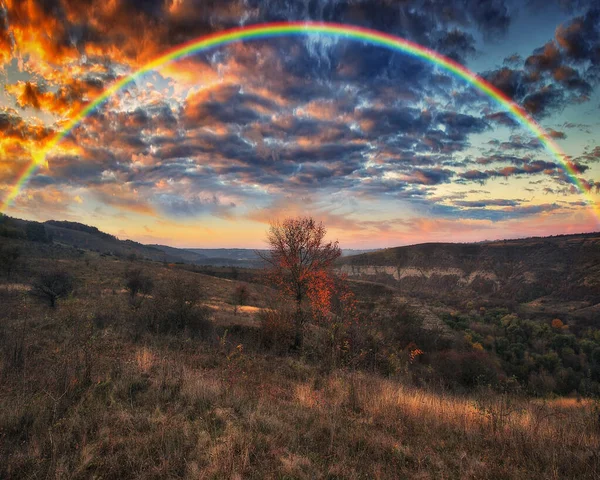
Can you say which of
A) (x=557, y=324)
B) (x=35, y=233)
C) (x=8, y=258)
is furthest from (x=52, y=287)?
(x=35, y=233)

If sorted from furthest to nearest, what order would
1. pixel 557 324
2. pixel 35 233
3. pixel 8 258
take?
pixel 35 233
pixel 557 324
pixel 8 258

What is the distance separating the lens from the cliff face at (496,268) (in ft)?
284

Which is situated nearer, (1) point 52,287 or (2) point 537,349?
(1) point 52,287

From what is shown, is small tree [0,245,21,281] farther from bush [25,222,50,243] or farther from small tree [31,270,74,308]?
bush [25,222,50,243]

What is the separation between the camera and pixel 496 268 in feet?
346

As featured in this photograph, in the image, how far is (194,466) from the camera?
4.25 metres

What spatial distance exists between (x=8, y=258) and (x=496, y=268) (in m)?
127

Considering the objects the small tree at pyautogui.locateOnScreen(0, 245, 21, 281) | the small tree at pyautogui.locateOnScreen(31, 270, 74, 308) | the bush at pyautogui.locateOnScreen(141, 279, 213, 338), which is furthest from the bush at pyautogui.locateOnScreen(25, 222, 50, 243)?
the bush at pyautogui.locateOnScreen(141, 279, 213, 338)

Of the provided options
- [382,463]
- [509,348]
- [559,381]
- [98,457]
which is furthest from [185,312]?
[509,348]

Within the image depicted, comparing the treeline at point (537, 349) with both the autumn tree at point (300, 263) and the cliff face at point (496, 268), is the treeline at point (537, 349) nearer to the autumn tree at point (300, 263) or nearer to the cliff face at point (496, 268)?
the autumn tree at point (300, 263)

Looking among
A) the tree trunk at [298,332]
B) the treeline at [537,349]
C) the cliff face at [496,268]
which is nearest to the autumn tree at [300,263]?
the tree trunk at [298,332]

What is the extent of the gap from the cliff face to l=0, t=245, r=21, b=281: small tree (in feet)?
217

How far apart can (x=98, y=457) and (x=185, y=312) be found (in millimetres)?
13906

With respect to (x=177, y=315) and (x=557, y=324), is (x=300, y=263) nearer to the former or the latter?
(x=177, y=315)
